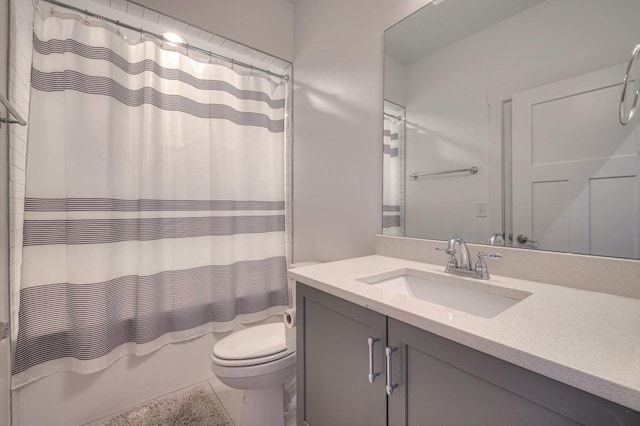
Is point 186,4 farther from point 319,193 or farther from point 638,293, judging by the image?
point 638,293

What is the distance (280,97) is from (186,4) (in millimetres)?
763

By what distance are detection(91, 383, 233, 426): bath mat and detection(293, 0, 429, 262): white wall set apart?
1015 millimetres

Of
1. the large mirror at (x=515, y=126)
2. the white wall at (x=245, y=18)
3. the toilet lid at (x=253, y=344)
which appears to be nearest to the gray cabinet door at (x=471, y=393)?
the large mirror at (x=515, y=126)

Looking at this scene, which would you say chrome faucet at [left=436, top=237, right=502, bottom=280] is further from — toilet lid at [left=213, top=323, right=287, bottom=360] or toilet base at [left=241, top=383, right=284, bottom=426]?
toilet base at [left=241, top=383, right=284, bottom=426]

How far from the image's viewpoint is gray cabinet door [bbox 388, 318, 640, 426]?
1.46ft

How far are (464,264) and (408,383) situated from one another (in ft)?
1.71

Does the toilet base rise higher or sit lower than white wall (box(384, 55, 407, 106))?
lower

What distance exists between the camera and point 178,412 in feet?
4.89

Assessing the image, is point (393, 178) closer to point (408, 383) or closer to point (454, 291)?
point (454, 291)

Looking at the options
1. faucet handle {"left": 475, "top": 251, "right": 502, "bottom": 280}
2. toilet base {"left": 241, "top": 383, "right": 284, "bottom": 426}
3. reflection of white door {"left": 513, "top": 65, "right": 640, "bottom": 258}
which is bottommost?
toilet base {"left": 241, "top": 383, "right": 284, "bottom": 426}

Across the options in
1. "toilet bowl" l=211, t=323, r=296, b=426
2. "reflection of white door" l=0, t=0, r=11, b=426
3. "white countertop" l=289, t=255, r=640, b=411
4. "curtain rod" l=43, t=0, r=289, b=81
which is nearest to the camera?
"white countertop" l=289, t=255, r=640, b=411

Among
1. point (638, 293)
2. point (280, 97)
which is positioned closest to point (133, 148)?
point (280, 97)

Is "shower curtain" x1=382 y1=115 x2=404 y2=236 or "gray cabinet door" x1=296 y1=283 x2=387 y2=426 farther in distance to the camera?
"shower curtain" x1=382 y1=115 x2=404 y2=236

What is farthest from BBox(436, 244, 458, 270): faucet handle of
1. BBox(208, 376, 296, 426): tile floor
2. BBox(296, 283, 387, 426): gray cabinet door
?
BBox(208, 376, 296, 426): tile floor
